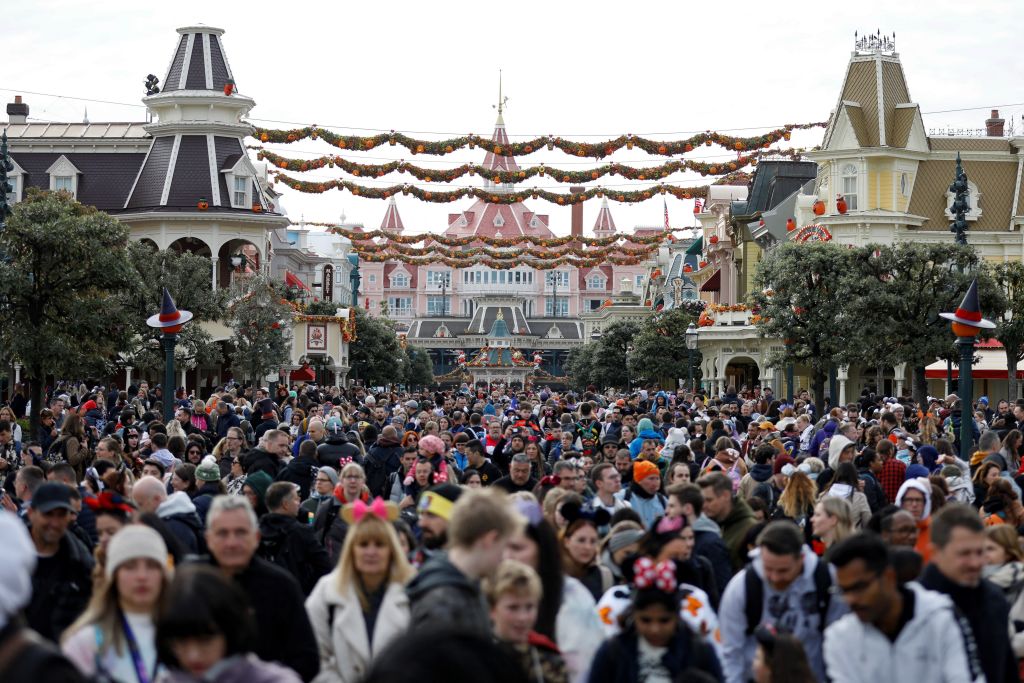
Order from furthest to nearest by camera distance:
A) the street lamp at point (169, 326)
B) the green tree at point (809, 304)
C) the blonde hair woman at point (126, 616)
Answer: the green tree at point (809, 304) → the street lamp at point (169, 326) → the blonde hair woman at point (126, 616)

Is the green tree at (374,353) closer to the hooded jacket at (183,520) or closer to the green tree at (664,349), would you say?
the green tree at (664,349)

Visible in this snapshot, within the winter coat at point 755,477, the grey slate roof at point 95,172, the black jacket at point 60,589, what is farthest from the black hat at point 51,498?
the grey slate roof at point 95,172

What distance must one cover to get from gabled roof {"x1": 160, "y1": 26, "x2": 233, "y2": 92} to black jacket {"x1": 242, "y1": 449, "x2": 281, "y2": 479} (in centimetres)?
4150

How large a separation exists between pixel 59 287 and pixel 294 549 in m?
21.1

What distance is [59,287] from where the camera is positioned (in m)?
29.4

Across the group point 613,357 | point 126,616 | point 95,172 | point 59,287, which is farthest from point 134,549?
point 613,357

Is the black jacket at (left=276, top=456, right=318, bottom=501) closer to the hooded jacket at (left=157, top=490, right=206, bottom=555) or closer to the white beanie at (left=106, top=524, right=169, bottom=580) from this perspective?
the hooded jacket at (left=157, top=490, right=206, bottom=555)

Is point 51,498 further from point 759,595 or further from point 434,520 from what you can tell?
point 759,595

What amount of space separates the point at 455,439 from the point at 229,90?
122 ft

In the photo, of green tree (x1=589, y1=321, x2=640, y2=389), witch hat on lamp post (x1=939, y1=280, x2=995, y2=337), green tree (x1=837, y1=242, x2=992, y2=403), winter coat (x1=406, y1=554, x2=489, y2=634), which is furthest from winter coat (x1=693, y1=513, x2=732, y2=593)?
green tree (x1=589, y1=321, x2=640, y2=389)

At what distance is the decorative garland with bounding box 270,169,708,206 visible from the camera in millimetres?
46344

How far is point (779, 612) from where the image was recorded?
720 centimetres

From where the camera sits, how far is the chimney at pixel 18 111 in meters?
65.9

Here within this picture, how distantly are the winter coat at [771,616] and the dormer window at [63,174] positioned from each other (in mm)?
52824
